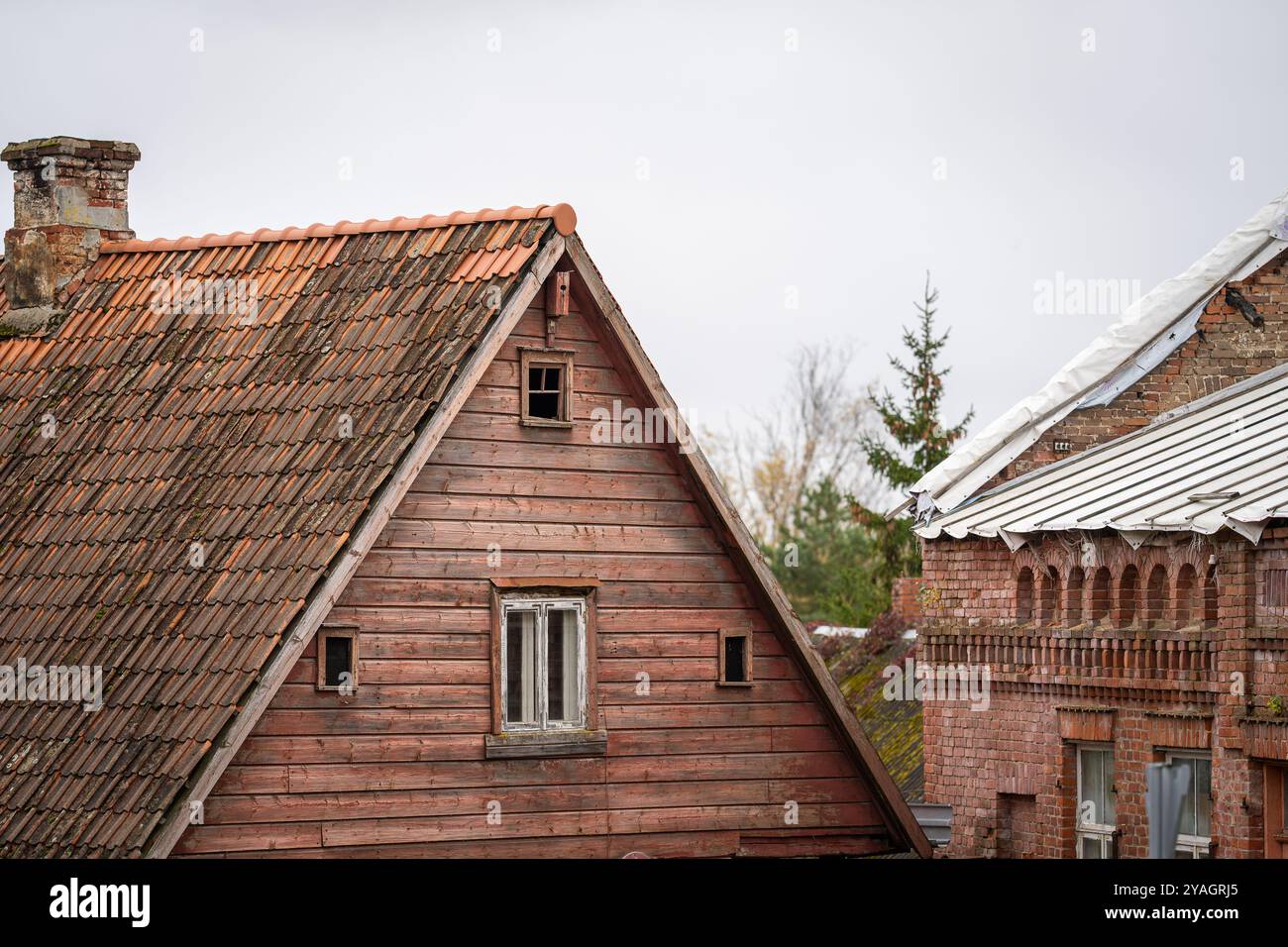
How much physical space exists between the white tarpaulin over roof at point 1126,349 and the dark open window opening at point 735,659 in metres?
3.97

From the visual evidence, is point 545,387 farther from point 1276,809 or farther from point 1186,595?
point 1276,809

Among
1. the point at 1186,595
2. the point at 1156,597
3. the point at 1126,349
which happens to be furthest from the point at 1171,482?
the point at 1126,349

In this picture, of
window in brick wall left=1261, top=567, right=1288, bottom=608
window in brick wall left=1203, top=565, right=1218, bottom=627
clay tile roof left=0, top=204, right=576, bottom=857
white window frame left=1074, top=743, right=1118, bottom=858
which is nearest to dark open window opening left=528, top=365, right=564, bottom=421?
clay tile roof left=0, top=204, right=576, bottom=857

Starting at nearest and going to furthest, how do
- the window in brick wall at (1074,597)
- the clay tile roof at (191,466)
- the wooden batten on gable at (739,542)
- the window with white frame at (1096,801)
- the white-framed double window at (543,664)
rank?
the clay tile roof at (191,466), the white-framed double window at (543,664), the wooden batten on gable at (739,542), the window with white frame at (1096,801), the window in brick wall at (1074,597)

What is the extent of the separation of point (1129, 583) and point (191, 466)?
8.06m

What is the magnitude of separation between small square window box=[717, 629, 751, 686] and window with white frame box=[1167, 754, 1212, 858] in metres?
3.65

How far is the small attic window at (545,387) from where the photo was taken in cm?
1839

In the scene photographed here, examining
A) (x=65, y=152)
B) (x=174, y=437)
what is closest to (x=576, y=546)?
(x=174, y=437)

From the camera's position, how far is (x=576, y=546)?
1872cm

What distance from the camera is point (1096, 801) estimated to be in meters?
20.6

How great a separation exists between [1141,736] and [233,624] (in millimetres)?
7919

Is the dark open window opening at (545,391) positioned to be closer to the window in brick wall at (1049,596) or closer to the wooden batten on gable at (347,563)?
the wooden batten on gable at (347,563)

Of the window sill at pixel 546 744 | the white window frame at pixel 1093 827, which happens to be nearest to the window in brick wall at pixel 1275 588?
the white window frame at pixel 1093 827

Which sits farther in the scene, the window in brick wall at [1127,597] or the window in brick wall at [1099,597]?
the window in brick wall at [1099,597]
